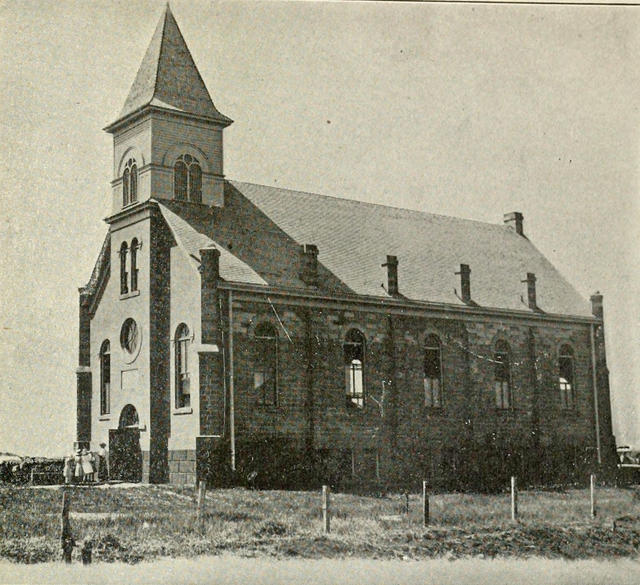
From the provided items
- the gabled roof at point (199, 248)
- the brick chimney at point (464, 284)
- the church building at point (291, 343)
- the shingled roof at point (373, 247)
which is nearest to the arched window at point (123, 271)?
the church building at point (291, 343)

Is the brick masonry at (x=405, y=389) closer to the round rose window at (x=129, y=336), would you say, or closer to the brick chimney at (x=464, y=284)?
the brick chimney at (x=464, y=284)

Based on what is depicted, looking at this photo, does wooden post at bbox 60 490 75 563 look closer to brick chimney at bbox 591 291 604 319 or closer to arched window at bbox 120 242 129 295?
arched window at bbox 120 242 129 295

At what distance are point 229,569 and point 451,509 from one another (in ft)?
30.3

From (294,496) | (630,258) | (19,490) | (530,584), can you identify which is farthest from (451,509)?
(19,490)

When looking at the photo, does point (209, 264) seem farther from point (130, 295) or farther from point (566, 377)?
point (566, 377)

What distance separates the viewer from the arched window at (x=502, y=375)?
36625 mm

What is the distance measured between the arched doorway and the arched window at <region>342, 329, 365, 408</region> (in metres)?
7.23

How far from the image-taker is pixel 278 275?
31.3 m

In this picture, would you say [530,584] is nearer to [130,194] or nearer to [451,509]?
[451,509]

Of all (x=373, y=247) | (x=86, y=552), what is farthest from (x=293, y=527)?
(x=373, y=247)

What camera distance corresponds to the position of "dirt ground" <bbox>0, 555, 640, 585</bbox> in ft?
56.1

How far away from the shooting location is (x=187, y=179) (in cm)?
3225

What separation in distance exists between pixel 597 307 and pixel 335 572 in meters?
24.4

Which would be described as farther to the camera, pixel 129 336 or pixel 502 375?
pixel 502 375
